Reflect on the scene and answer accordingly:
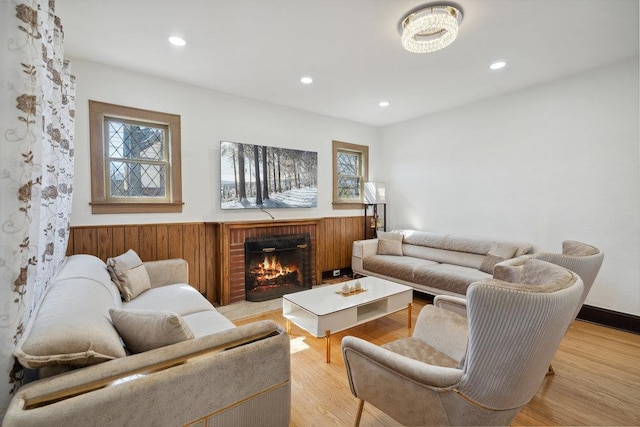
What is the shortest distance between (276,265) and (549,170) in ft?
11.9

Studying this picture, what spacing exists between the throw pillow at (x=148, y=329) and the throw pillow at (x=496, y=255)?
10.9 feet

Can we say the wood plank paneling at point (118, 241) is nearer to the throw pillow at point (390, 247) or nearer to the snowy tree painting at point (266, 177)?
the snowy tree painting at point (266, 177)

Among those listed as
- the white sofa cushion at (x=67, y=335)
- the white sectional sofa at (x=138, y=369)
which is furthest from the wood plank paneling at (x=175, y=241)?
the white sofa cushion at (x=67, y=335)

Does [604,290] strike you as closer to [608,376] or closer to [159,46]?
[608,376]

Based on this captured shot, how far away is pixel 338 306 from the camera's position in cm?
240

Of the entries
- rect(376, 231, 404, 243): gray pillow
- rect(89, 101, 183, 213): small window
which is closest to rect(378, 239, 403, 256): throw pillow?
rect(376, 231, 404, 243): gray pillow

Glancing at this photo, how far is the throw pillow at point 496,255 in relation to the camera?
323cm

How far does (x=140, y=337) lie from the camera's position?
1215 mm

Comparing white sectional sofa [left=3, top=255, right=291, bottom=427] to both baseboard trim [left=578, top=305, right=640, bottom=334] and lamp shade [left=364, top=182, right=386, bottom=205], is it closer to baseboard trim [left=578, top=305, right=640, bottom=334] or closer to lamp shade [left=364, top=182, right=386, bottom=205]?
baseboard trim [left=578, top=305, right=640, bottom=334]

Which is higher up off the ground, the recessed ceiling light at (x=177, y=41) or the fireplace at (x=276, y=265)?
the recessed ceiling light at (x=177, y=41)

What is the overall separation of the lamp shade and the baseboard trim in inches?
113

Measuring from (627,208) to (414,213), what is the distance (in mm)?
2445

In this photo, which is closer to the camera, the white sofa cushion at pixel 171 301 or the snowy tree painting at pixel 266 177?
the white sofa cushion at pixel 171 301

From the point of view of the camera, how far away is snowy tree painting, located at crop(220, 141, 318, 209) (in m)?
3.51
